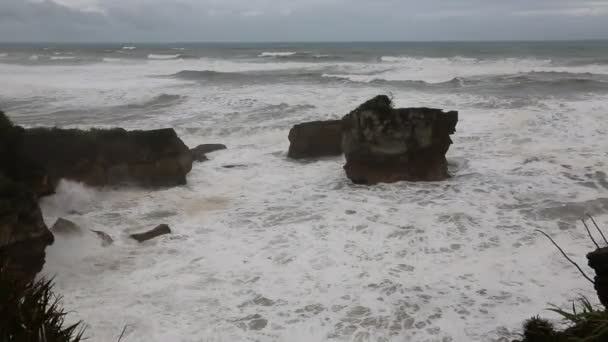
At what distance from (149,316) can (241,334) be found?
1.18 metres

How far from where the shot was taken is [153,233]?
→ 27.5 ft

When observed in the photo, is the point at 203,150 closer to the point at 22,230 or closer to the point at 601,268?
the point at 22,230

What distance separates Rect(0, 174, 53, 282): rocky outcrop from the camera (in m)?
6.47

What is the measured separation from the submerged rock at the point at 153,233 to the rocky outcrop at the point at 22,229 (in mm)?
1497

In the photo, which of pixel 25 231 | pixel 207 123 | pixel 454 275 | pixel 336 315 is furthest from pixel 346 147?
pixel 207 123

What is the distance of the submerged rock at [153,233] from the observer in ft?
27.2

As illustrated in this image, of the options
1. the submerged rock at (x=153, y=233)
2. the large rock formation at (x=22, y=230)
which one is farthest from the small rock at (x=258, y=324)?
the submerged rock at (x=153, y=233)

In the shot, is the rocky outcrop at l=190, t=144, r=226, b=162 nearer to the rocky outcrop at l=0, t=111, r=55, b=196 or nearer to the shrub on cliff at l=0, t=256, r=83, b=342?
the rocky outcrop at l=0, t=111, r=55, b=196

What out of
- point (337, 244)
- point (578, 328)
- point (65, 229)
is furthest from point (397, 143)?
point (578, 328)

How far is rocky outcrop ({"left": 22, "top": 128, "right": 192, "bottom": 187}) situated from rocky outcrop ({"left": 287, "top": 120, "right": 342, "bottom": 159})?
10.1 feet

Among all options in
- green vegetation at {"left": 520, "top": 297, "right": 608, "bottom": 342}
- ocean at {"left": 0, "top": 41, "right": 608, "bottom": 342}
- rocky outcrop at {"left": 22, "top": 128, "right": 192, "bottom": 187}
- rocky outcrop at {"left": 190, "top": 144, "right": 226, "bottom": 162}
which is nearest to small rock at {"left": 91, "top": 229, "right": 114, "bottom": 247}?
ocean at {"left": 0, "top": 41, "right": 608, "bottom": 342}

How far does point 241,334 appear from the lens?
567 cm

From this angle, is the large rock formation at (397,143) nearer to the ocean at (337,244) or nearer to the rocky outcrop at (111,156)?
the ocean at (337,244)

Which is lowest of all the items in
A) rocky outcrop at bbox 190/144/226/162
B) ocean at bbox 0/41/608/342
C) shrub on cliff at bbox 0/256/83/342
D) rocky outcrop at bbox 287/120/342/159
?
ocean at bbox 0/41/608/342
